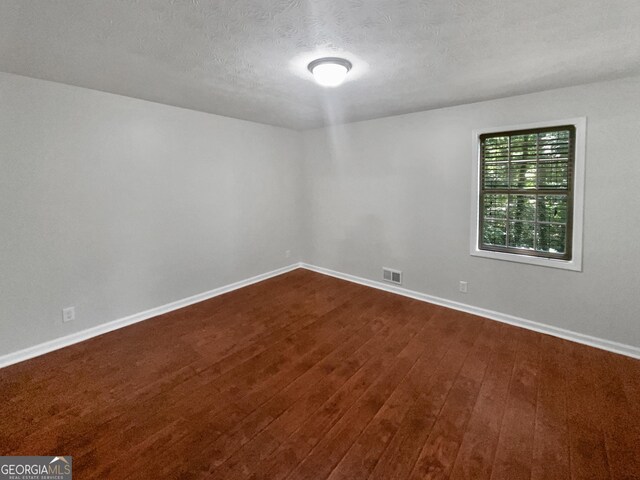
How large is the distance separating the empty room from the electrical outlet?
30mm

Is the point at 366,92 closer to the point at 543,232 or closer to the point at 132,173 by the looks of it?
the point at 543,232

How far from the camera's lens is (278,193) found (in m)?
4.93

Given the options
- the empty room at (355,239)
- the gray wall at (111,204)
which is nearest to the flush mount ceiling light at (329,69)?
the empty room at (355,239)

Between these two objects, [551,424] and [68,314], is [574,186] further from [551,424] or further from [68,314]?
[68,314]

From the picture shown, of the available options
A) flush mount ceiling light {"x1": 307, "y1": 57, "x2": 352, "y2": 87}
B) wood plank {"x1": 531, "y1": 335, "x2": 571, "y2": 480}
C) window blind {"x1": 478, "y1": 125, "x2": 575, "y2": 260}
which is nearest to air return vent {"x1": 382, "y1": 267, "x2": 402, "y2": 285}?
window blind {"x1": 478, "y1": 125, "x2": 575, "y2": 260}

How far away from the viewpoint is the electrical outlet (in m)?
2.88

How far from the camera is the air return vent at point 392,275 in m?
4.18

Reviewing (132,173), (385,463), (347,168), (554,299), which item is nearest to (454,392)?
(385,463)

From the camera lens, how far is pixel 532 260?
3.11 m

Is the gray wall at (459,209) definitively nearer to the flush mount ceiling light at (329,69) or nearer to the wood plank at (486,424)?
the wood plank at (486,424)

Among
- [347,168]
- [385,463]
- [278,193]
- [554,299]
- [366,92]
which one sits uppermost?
[366,92]

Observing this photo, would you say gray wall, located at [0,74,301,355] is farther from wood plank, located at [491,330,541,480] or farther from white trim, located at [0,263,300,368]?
wood plank, located at [491,330,541,480]

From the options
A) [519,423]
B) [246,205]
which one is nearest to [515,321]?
[519,423]

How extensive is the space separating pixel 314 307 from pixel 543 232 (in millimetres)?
2643
